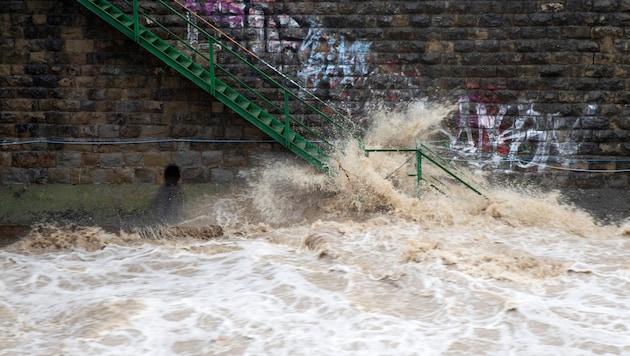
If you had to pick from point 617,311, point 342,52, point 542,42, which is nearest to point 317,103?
point 342,52

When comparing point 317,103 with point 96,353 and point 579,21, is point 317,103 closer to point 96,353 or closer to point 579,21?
point 579,21

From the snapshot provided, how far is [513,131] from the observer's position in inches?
493

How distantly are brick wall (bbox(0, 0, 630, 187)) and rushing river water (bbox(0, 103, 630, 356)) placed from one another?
3.30 feet

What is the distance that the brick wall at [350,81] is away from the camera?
486 inches

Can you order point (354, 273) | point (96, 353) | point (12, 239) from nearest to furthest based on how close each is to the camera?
point (96, 353)
point (354, 273)
point (12, 239)

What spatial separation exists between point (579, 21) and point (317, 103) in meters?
4.42

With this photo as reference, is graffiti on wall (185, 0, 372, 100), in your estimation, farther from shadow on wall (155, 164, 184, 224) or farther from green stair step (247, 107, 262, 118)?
shadow on wall (155, 164, 184, 224)

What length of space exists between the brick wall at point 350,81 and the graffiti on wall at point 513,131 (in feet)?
0.05

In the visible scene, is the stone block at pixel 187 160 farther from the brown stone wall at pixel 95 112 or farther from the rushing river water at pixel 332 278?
the rushing river water at pixel 332 278

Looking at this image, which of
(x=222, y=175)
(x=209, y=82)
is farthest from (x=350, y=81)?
(x=222, y=175)

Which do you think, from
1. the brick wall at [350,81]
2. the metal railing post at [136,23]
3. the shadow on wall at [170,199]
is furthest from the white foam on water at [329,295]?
the metal railing post at [136,23]

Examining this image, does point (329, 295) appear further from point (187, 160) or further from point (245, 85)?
point (187, 160)

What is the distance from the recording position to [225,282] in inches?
370

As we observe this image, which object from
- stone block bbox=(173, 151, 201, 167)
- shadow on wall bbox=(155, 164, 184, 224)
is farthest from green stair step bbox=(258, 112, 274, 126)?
shadow on wall bbox=(155, 164, 184, 224)
